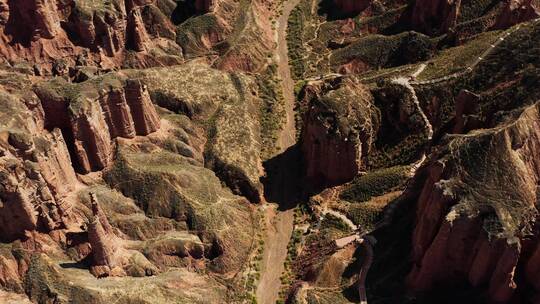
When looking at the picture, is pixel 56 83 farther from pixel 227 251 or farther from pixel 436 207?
pixel 436 207

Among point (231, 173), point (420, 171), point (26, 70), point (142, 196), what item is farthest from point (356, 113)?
point (26, 70)

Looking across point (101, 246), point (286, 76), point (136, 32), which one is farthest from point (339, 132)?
point (136, 32)

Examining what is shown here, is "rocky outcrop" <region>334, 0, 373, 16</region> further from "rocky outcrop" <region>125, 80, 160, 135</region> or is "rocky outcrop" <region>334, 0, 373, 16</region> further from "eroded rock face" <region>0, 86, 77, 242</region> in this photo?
"eroded rock face" <region>0, 86, 77, 242</region>

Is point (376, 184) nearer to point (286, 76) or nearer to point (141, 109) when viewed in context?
point (141, 109)

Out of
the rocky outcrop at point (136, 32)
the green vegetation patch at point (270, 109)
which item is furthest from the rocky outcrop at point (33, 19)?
the green vegetation patch at point (270, 109)

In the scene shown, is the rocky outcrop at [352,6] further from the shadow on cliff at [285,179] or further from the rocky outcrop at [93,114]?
the rocky outcrop at [93,114]

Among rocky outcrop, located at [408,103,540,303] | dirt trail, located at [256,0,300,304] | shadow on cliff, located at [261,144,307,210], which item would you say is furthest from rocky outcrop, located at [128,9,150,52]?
rocky outcrop, located at [408,103,540,303]
